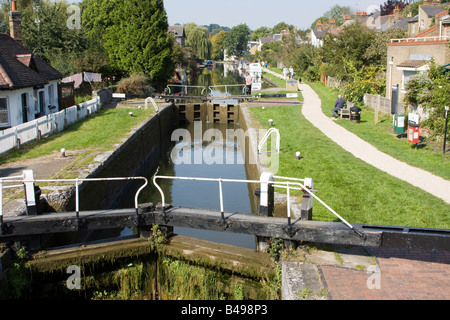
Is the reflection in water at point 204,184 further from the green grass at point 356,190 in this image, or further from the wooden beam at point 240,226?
the wooden beam at point 240,226

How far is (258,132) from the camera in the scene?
20.8m

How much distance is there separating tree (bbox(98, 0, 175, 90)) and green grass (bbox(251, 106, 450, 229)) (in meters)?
21.7

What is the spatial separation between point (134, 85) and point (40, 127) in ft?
55.2

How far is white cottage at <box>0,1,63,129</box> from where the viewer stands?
19.1 meters

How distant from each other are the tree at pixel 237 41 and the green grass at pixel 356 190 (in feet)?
494

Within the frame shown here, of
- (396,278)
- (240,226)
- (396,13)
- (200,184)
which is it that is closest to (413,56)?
(200,184)

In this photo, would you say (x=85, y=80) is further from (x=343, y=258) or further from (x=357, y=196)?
(x=343, y=258)

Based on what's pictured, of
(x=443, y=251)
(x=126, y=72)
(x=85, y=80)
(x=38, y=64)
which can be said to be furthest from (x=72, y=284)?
(x=126, y=72)

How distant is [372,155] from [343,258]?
8724mm

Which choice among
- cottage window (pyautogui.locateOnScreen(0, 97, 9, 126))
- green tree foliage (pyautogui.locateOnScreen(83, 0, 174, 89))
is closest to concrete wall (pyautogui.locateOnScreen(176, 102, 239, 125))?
green tree foliage (pyautogui.locateOnScreen(83, 0, 174, 89))

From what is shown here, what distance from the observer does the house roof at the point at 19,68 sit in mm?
19219

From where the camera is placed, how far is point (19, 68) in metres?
21.3

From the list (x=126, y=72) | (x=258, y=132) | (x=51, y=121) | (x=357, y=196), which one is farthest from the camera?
(x=126, y=72)

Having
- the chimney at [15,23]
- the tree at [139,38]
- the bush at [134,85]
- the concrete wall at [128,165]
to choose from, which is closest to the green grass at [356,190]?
the concrete wall at [128,165]
